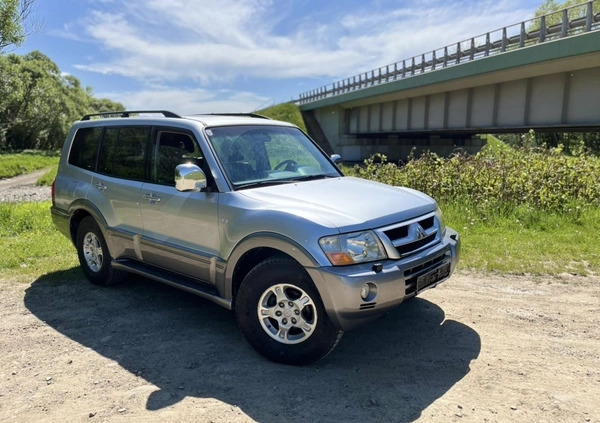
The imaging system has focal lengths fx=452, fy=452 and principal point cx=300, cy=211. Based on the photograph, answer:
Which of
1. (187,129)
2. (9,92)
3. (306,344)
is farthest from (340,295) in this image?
(9,92)

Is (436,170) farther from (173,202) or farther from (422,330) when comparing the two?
(173,202)

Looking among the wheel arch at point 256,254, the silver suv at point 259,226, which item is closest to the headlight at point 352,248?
the silver suv at point 259,226

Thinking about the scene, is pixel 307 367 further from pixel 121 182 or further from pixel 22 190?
pixel 22 190

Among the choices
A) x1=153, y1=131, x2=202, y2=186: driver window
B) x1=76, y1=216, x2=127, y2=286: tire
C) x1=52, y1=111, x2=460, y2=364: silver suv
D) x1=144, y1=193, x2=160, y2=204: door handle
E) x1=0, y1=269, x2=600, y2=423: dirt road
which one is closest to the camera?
x1=0, y1=269, x2=600, y2=423: dirt road

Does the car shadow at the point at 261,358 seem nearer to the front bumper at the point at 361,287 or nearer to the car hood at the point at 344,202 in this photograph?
the front bumper at the point at 361,287

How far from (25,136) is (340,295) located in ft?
188

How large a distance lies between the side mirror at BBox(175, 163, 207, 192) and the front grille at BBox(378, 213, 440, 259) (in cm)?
159

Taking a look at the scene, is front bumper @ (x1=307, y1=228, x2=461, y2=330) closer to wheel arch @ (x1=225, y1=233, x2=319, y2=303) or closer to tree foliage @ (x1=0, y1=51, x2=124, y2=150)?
wheel arch @ (x1=225, y1=233, x2=319, y2=303)

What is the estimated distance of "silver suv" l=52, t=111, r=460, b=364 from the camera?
10.9ft

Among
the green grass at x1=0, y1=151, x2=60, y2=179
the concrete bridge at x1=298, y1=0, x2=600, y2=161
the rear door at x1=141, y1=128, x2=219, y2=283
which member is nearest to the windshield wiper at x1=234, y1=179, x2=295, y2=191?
the rear door at x1=141, y1=128, x2=219, y2=283

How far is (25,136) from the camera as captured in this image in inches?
1988

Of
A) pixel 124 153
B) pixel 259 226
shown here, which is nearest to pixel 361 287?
pixel 259 226

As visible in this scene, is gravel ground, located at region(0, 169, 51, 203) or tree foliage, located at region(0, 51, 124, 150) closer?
gravel ground, located at region(0, 169, 51, 203)

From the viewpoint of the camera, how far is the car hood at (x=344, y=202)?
339cm
